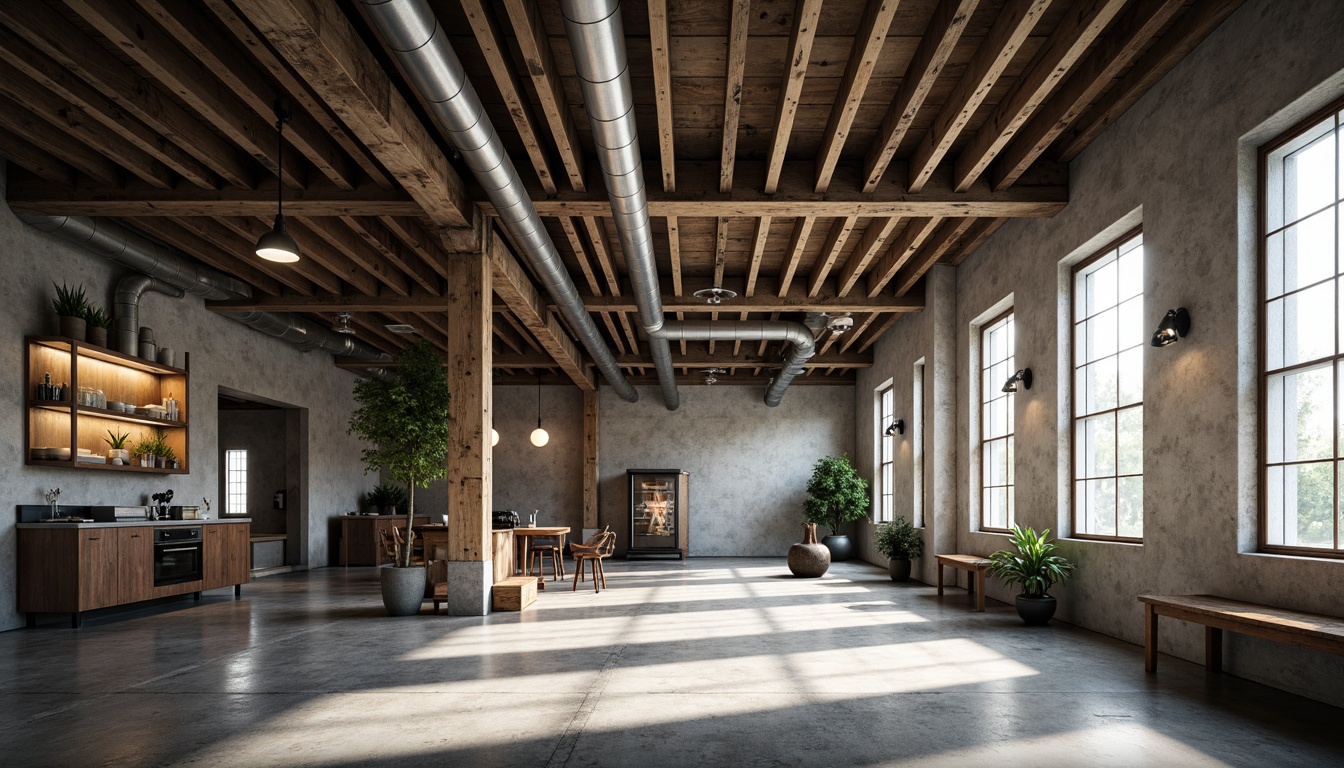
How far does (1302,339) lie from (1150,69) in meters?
2.14

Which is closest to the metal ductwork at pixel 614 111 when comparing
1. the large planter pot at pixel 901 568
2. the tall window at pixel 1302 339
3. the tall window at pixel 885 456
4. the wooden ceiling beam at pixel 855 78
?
the wooden ceiling beam at pixel 855 78

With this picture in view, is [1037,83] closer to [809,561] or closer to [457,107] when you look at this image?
[457,107]

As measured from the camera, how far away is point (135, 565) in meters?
8.65

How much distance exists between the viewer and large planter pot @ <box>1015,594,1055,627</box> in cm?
748

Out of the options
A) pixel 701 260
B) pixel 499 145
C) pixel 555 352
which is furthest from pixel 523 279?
pixel 499 145

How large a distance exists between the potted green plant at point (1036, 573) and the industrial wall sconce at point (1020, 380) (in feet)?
5.19

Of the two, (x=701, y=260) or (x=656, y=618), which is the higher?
(x=701, y=260)

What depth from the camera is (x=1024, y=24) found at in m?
5.04

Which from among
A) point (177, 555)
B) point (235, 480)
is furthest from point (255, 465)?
point (177, 555)

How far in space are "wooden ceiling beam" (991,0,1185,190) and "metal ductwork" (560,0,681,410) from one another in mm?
3081

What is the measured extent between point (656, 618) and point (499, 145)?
4.44 m

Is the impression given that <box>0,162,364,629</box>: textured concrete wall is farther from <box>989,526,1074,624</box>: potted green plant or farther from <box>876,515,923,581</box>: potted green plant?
<box>876,515,923,581</box>: potted green plant

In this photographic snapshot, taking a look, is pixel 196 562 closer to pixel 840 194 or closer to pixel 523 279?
pixel 523 279

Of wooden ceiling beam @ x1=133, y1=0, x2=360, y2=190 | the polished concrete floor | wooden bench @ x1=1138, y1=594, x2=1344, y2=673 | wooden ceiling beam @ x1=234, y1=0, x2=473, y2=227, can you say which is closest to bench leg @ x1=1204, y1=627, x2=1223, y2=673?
wooden bench @ x1=1138, y1=594, x2=1344, y2=673
